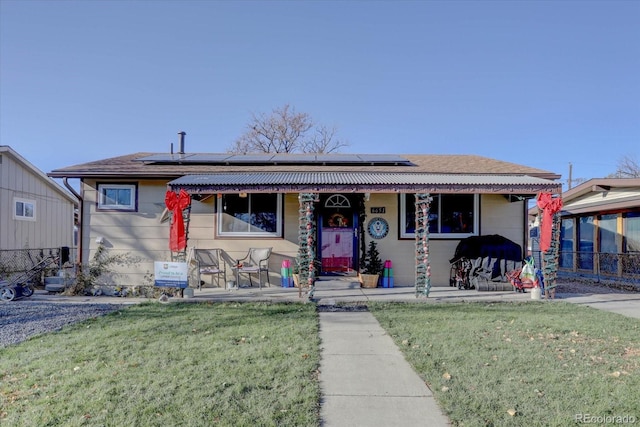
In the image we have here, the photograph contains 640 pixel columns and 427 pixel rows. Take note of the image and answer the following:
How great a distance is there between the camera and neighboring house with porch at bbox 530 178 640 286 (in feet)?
36.1

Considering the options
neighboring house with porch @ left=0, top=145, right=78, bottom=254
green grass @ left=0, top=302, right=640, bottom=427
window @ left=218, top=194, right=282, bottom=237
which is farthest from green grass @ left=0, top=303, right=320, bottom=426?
neighboring house with porch @ left=0, top=145, right=78, bottom=254

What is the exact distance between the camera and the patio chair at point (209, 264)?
926 centimetres

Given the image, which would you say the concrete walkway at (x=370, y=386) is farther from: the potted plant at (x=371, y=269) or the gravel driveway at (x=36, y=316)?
the gravel driveway at (x=36, y=316)

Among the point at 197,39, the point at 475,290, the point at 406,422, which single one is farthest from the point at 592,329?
the point at 197,39

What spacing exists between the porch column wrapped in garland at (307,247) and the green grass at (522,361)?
152 cm

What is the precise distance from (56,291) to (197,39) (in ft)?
28.6

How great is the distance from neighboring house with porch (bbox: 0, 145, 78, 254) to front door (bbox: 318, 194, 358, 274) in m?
8.72

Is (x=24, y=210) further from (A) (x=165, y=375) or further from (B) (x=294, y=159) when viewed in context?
(A) (x=165, y=375)

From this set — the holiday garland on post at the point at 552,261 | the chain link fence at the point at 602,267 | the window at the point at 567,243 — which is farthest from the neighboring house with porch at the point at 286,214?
the window at the point at 567,243

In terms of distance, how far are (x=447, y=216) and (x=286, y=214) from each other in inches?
169

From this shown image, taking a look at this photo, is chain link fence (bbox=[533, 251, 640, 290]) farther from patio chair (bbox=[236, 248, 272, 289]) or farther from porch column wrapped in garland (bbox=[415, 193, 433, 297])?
patio chair (bbox=[236, 248, 272, 289])

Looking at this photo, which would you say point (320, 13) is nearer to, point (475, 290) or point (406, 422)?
point (475, 290)

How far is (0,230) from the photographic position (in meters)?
11.2

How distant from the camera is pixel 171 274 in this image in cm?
783
